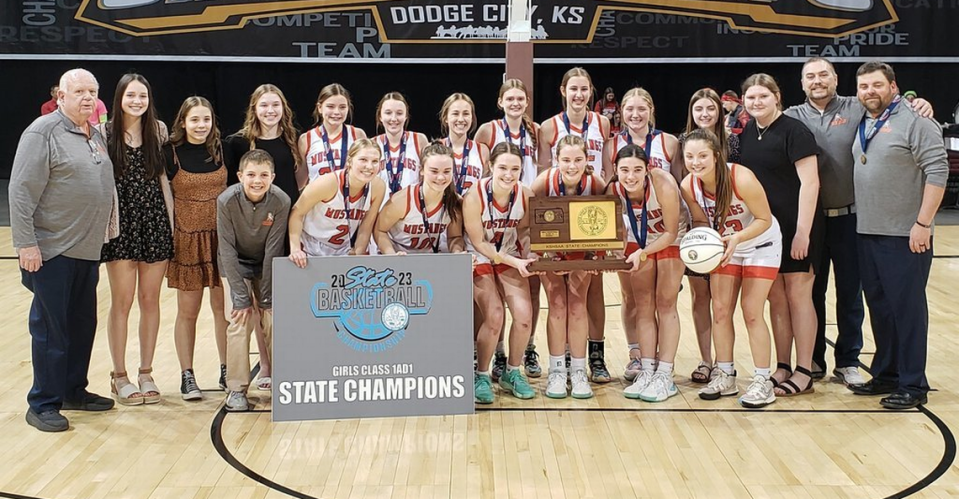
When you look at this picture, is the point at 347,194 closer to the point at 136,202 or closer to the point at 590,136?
the point at 136,202

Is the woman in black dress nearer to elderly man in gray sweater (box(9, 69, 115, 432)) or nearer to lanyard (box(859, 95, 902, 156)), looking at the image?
elderly man in gray sweater (box(9, 69, 115, 432))

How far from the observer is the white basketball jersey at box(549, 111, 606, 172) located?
4.58 meters

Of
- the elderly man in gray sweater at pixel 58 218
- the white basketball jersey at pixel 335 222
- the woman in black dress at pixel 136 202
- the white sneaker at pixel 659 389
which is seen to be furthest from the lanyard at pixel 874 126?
the elderly man in gray sweater at pixel 58 218

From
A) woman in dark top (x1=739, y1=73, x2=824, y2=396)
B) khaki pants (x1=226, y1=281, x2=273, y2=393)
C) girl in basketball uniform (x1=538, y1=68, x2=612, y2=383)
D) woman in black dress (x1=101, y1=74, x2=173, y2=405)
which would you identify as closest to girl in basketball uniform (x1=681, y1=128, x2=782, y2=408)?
woman in dark top (x1=739, y1=73, x2=824, y2=396)

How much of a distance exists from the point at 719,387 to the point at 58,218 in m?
2.86

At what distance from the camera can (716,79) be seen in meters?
9.91

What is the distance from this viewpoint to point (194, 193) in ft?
13.3

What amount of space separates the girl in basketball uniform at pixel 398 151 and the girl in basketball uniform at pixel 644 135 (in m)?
0.95

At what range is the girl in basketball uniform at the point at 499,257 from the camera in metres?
4.05

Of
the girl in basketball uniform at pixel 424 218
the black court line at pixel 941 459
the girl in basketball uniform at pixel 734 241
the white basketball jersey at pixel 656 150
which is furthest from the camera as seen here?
the white basketball jersey at pixel 656 150

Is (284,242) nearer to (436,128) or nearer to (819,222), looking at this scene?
(819,222)

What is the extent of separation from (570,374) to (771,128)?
1431 mm

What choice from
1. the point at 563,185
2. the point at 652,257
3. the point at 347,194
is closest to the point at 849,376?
the point at 652,257

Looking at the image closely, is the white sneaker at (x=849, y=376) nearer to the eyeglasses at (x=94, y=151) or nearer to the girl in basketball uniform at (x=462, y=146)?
the girl in basketball uniform at (x=462, y=146)
